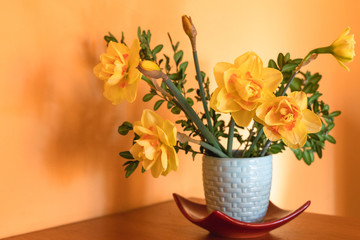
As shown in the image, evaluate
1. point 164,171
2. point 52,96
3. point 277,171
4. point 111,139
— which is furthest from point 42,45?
point 277,171

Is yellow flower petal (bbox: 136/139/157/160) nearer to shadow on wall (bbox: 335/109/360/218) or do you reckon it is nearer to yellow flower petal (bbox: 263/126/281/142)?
yellow flower petal (bbox: 263/126/281/142)

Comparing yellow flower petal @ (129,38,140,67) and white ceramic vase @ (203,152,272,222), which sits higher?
yellow flower petal @ (129,38,140,67)

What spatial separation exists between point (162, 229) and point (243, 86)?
43 centimetres

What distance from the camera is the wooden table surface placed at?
0.93m

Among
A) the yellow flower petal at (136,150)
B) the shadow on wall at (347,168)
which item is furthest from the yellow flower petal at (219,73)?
the shadow on wall at (347,168)

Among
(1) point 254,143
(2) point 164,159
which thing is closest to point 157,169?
(2) point 164,159

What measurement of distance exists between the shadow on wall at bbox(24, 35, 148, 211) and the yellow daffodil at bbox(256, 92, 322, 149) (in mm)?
448

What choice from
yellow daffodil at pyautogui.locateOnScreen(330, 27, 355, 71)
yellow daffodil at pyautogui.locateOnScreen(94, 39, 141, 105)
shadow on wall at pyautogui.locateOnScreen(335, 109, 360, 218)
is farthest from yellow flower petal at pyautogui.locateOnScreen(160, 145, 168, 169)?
shadow on wall at pyautogui.locateOnScreen(335, 109, 360, 218)

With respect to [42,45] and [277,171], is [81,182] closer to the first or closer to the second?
[42,45]

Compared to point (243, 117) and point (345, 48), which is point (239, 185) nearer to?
point (243, 117)

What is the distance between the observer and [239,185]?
0.92 metres

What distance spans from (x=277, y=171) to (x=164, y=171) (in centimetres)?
97

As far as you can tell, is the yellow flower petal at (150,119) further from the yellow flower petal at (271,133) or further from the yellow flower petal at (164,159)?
the yellow flower petal at (271,133)

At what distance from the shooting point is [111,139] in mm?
1108
